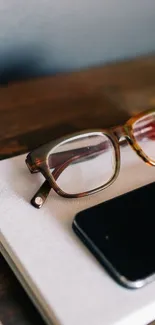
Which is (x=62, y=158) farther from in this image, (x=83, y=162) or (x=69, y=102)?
(x=69, y=102)

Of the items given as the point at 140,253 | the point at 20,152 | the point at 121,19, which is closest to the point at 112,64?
the point at 121,19

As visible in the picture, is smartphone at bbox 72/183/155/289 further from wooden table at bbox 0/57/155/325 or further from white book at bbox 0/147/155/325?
wooden table at bbox 0/57/155/325

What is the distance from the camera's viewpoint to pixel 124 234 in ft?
0.92

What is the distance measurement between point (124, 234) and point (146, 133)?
0.13m

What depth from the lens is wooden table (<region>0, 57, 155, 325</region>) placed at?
0.42m

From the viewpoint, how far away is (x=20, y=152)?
1.28 feet

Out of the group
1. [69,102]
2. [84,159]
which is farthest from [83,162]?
[69,102]

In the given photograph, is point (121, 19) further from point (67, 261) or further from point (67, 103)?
point (67, 261)

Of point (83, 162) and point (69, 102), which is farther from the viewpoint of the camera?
point (69, 102)

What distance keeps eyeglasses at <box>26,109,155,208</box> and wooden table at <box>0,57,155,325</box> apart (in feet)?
0.20

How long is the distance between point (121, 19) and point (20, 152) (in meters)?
0.24

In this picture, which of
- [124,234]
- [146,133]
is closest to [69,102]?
[146,133]

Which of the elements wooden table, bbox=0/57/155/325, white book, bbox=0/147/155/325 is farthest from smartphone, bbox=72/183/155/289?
wooden table, bbox=0/57/155/325

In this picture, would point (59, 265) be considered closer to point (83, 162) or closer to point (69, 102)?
point (83, 162)
